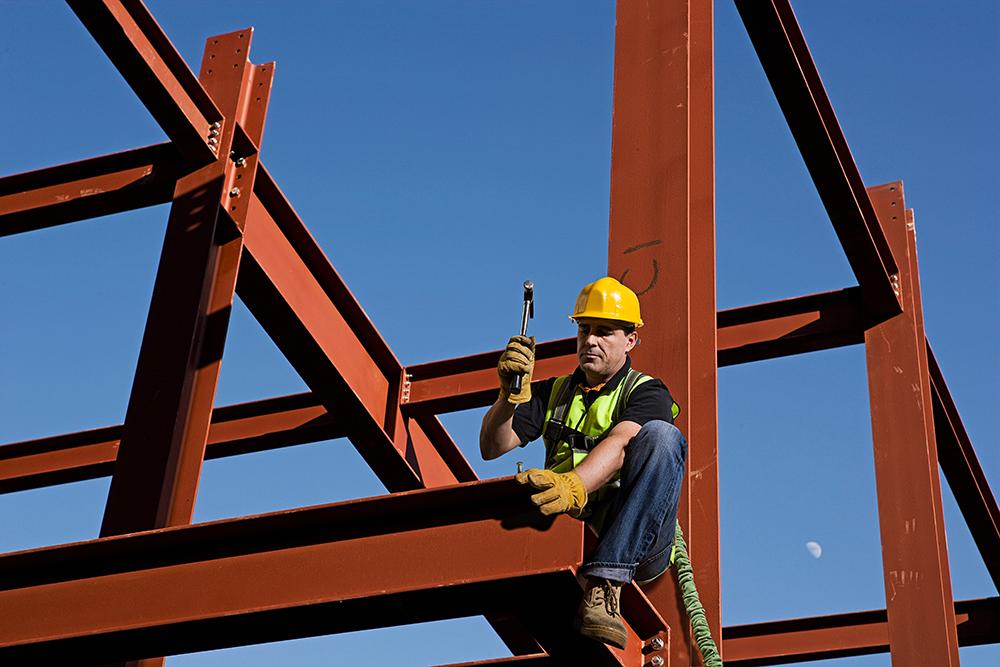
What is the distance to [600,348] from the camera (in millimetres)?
5539

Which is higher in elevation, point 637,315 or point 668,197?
point 668,197

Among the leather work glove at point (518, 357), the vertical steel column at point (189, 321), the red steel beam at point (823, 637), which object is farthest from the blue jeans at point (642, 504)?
the red steel beam at point (823, 637)

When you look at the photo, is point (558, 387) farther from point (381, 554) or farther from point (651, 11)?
point (651, 11)

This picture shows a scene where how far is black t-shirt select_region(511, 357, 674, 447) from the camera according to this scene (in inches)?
199

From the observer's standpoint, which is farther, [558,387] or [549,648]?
[558,387]

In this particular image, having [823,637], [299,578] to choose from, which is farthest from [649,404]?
[823,637]

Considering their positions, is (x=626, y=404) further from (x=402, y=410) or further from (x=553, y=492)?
(x=402, y=410)

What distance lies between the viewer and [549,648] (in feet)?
15.6

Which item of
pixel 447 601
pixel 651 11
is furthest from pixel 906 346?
pixel 447 601

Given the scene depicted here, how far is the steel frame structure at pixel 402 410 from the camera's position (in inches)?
181

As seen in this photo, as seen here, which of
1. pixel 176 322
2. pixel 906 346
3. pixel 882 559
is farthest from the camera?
pixel 906 346

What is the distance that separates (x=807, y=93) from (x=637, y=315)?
3.98m

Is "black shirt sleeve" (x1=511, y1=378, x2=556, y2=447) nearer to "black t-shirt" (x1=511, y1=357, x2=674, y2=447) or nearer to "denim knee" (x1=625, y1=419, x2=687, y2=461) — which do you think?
"black t-shirt" (x1=511, y1=357, x2=674, y2=447)

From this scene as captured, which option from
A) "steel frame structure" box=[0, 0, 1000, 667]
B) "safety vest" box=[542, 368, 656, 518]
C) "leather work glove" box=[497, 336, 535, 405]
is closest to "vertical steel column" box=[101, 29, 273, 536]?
"steel frame structure" box=[0, 0, 1000, 667]
